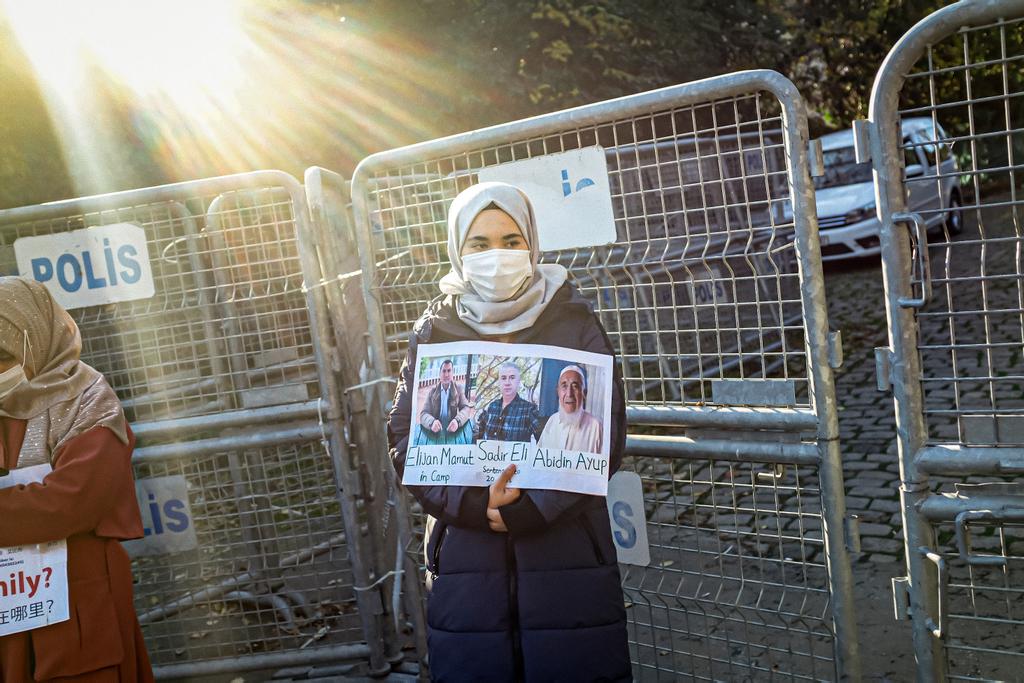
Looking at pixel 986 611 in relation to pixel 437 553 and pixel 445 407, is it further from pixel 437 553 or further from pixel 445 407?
pixel 445 407

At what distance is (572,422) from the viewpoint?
8.89ft

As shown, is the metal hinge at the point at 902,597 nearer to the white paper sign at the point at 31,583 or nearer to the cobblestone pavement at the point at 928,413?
the cobblestone pavement at the point at 928,413

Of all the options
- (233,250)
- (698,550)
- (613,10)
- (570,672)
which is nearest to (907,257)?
(698,550)

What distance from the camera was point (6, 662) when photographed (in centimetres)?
310

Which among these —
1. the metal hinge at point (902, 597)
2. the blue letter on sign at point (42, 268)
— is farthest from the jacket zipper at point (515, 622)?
the blue letter on sign at point (42, 268)

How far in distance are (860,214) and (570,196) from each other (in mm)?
12908

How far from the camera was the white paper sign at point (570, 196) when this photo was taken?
10.9 ft

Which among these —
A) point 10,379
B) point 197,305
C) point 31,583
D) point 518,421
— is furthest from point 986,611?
point 10,379

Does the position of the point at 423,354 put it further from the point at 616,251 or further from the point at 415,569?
the point at 415,569

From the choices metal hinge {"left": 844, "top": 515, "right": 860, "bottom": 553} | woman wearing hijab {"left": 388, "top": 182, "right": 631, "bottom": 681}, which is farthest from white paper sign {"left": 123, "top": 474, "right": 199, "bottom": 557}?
metal hinge {"left": 844, "top": 515, "right": 860, "bottom": 553}

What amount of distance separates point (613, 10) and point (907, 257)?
11.2m

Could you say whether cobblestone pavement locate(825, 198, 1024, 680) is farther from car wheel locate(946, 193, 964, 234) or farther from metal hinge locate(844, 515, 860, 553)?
metal hinge locate(844, 515, 860, 553)

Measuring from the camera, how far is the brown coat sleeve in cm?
299

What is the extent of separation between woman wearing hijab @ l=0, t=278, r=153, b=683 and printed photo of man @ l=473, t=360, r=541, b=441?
140cm
